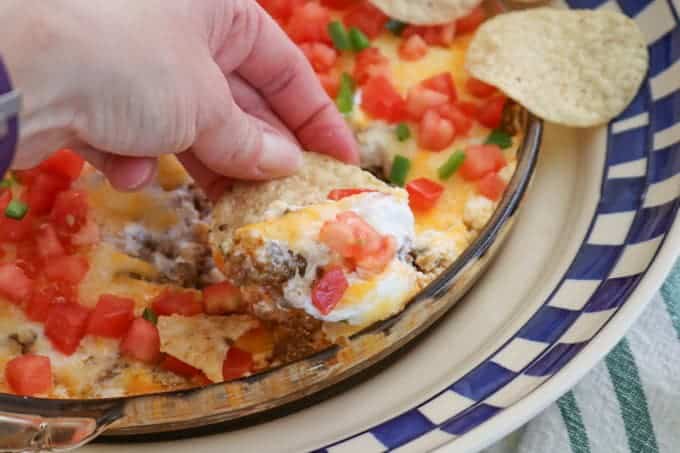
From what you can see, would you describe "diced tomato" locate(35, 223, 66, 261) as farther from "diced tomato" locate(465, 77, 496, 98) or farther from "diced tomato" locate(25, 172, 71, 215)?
"diced tomato" locate(465, 77, 496, 98)

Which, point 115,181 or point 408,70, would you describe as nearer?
point 115,181

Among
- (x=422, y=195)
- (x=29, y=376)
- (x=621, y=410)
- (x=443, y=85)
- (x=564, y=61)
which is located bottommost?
(x=29, y=376)

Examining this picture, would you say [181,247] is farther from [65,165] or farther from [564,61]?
[564,61]

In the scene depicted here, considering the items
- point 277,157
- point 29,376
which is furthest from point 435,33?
point 29,376

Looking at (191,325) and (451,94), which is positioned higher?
(451,94)

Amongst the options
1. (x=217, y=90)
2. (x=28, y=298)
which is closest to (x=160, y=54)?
(x=217, y=90)

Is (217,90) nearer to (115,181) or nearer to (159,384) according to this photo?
(115,181)

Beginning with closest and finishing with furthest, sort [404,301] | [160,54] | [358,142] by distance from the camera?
[160,54]
[404,301]
[358,142]
